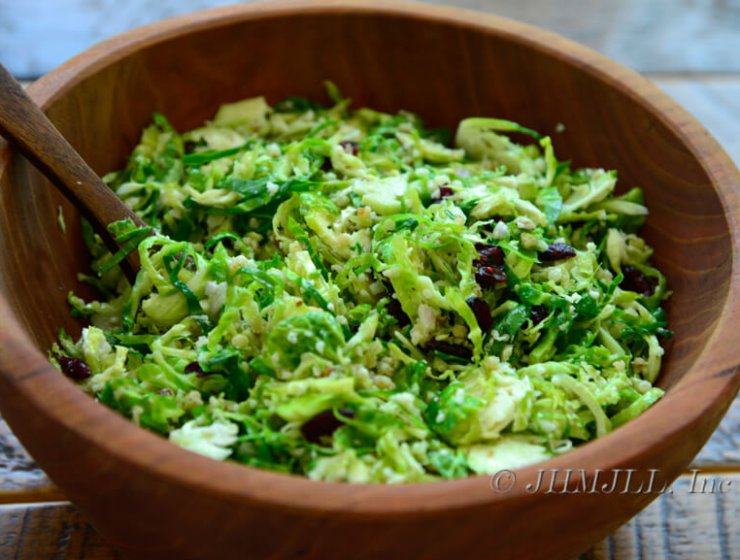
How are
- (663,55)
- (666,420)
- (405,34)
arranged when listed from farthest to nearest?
(663,55) → (405,34) → (666,420)

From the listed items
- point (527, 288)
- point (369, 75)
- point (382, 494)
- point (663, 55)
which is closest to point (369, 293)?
point (527, 288)

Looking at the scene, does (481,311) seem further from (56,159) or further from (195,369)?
(56,159)

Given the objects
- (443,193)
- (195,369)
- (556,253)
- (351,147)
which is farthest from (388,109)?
(195,369)

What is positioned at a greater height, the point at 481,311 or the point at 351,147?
the point at 351,147

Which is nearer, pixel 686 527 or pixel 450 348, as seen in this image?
pixel 450 348

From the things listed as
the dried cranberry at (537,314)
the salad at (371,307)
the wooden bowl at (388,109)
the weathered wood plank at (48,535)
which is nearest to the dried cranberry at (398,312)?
the salad at (371,307)

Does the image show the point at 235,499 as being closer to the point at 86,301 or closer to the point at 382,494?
the point at 382,494

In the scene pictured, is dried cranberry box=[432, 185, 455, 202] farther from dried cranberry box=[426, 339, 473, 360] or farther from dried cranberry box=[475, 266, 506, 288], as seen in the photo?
dried cranberry box=[426, 339, 473, 360]

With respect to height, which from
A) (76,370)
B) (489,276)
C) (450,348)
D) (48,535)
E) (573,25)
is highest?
(573,25)
